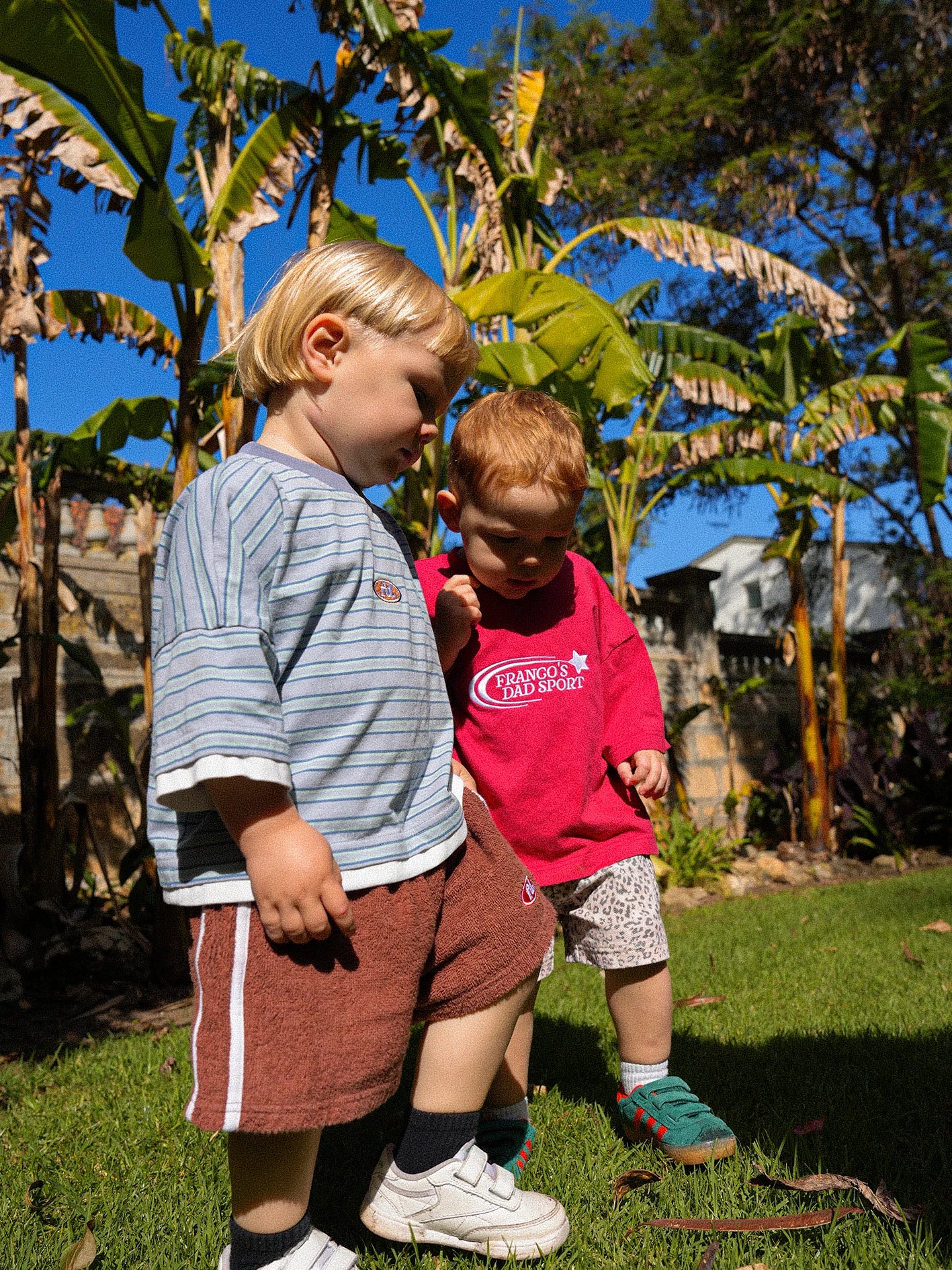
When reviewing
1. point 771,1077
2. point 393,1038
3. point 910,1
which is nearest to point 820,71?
point 910,1

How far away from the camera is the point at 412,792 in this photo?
157 centimetres

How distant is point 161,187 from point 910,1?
12115 mm

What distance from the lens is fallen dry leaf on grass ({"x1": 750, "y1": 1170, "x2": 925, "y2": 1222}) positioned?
1.68 meters

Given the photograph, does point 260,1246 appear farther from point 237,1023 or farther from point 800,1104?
point 800,1104

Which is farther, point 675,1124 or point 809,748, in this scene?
point 809,748

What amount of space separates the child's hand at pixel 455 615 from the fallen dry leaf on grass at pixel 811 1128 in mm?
1295

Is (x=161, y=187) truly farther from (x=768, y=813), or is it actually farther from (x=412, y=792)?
(x=768, y=813)

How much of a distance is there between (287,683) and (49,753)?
338cm

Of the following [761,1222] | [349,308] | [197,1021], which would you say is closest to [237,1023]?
[197,1021]

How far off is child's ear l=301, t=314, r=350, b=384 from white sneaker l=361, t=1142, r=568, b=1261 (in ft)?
4.37

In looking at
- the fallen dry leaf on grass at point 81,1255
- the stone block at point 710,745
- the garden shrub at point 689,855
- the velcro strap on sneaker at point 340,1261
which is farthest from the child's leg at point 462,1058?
the stone block at point 710,745

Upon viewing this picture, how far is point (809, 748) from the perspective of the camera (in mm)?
8617

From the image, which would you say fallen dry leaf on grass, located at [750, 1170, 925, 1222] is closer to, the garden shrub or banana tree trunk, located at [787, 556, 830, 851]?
the garden shrub

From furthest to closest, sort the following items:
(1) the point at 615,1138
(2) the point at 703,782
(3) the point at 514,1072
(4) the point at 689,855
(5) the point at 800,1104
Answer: (2) the point at 703,782 < (4) the point at 689,855 < (5) the point at 800,1104 < (1) the point at 615,1138 < (3) the point at 514,1072
